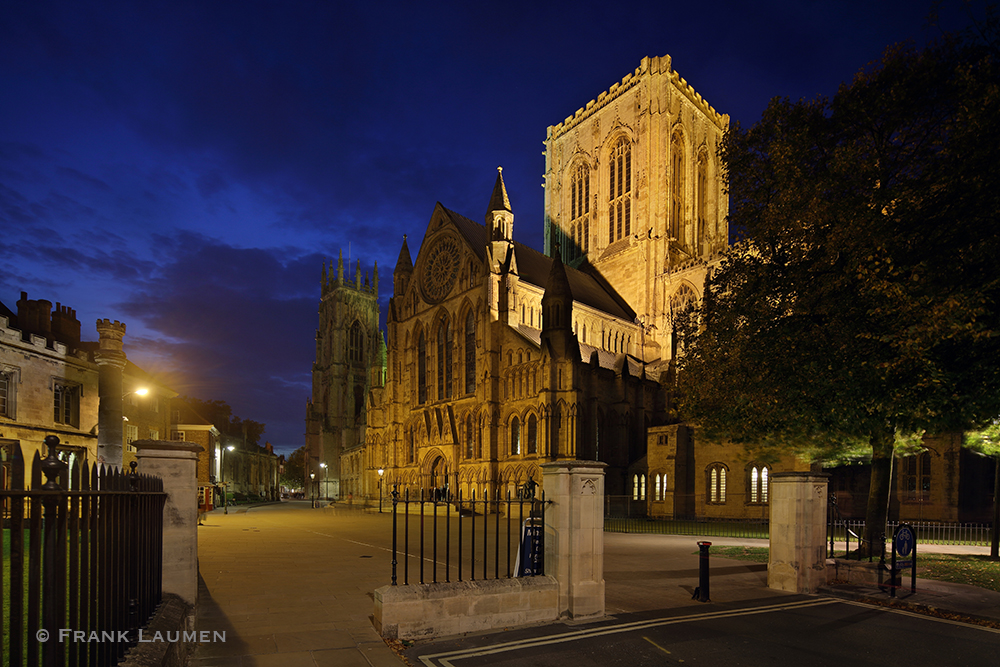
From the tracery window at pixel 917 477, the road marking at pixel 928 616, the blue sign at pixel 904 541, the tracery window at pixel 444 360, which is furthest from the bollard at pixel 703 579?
the tracery window at pixel 444 360

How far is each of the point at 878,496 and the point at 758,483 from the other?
20450 mm

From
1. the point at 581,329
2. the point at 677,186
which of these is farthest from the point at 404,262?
the point at 677,186

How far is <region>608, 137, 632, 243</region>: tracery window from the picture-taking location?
57312 millimetres

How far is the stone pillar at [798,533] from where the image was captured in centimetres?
1095

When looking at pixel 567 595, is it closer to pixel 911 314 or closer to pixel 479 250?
pixel 911 314

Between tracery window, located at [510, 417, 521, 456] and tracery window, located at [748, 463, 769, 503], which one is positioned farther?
tracery window, located at [510, 417, 521, 456]

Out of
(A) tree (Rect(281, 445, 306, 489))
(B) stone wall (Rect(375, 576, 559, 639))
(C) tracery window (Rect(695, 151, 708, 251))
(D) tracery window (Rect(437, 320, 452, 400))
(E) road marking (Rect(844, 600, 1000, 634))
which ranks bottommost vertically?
(A) tree (Rect(281, 445, 306, 489))

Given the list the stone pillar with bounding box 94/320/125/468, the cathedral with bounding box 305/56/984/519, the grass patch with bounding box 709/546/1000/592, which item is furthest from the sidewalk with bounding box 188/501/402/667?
the cathedral with bounding box 305/56/984/519

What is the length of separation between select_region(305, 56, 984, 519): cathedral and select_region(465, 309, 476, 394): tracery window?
23 cm

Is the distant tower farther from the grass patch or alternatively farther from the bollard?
the bollard

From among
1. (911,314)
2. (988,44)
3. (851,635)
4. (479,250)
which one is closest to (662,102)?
(479,250)

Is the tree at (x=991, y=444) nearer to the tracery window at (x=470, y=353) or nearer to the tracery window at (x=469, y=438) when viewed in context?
the tracery window at (x=469, y=438)

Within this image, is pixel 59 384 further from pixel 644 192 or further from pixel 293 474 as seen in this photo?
pixel 293 474

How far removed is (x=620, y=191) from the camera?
58125 mm
